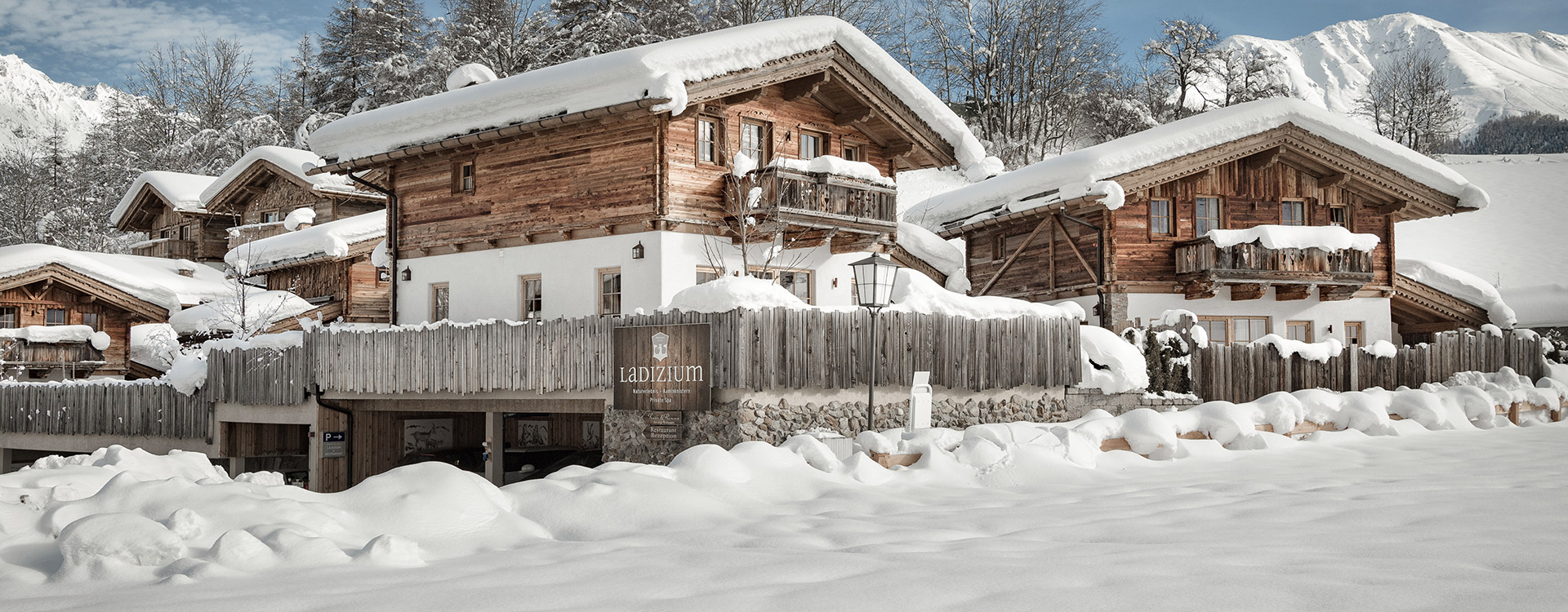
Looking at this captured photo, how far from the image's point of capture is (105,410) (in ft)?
76.8

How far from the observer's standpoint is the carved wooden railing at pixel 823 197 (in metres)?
19.9

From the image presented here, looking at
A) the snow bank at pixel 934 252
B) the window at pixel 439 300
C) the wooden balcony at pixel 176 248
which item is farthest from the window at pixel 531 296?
the wooden balcony at pixel 176 248

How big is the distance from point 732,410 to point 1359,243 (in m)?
19.3

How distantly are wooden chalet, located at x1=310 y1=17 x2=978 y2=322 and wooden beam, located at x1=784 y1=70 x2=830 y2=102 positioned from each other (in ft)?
0.13

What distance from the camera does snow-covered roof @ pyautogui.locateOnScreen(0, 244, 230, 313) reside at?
32.0 m

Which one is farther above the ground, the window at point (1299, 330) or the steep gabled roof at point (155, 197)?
the steep gabled roof at point (155, 197)

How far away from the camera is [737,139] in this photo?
21.4m

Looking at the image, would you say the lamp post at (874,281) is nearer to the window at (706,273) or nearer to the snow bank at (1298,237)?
the window at (706,273)

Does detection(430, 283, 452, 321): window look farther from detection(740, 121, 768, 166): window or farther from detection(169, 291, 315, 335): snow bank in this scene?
detection(169, 291, 315, 335): snow bank

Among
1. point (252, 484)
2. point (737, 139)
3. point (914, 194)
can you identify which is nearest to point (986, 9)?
point (914, 194)

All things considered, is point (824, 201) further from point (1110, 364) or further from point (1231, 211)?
point (1231, 211)

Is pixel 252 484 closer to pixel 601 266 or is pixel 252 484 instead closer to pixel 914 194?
pixel 601 266

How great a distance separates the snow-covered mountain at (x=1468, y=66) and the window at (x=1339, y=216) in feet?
363

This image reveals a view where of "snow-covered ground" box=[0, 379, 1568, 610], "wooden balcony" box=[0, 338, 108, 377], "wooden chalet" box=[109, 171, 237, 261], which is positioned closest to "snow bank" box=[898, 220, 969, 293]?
"snow-covered ground" box=[0, 379, 1568, 610]
